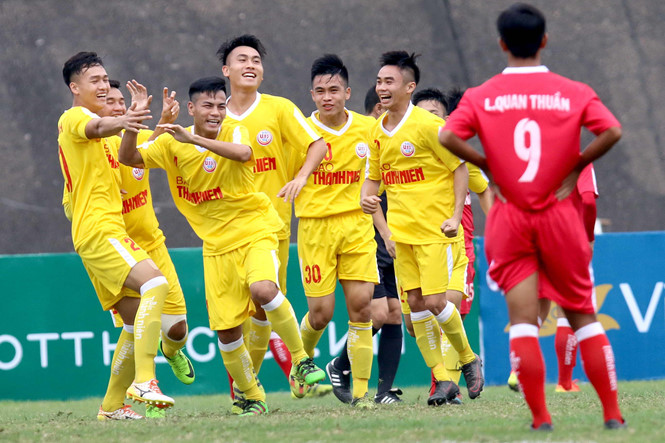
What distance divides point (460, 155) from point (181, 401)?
216 inches

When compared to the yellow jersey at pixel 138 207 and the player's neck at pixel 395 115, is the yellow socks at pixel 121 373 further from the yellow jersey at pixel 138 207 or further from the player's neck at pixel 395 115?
the player's neck at pixel 395 115

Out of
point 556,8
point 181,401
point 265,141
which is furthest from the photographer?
point 556,8

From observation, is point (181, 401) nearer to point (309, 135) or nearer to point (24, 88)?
point (309, 135)

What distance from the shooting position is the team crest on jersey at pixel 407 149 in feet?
22.9

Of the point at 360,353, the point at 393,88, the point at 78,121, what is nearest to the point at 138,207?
the point at 78,121

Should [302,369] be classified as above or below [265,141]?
below

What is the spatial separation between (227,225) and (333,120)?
1575 mm

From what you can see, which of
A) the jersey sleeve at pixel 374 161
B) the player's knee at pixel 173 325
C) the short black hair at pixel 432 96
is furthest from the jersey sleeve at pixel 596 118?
the short black hair at pixel 432 96

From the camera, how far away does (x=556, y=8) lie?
19500mm

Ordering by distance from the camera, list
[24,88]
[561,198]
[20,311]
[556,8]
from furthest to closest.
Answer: [556,8] < [24,88] < [20,311] < [561,198]

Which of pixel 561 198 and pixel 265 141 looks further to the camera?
pixel 265 141

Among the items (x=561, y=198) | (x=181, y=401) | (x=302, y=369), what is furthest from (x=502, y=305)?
(x=561, y=198)

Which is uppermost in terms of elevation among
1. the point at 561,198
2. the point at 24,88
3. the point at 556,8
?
the point at 556,8

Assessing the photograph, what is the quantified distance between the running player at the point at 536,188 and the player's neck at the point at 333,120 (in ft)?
10.4
